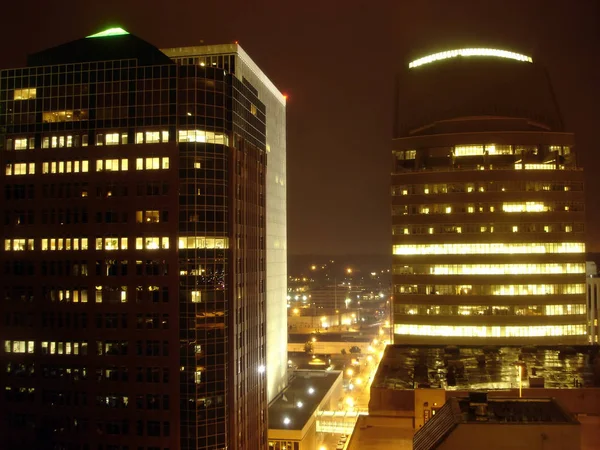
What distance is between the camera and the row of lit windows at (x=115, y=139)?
9669 centimetres

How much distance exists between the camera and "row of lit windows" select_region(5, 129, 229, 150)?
A: 317 ft

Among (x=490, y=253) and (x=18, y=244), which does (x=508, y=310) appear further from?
(x=18, y=244)

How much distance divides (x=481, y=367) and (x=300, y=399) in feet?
174

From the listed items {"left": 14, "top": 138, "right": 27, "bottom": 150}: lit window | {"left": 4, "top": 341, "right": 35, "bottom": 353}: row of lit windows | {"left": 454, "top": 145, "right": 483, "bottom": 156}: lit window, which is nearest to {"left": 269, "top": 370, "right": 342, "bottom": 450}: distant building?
{"left": 4, "top": 341, "right": 35, "bottom": 353}: row of lit windows

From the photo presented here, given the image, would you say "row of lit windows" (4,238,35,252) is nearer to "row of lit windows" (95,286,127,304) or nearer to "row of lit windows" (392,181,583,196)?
"row of lit windows" (95,286,127,304)

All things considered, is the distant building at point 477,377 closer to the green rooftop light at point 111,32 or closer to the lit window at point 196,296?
the lit window at point 196,296

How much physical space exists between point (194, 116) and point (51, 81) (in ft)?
78.3

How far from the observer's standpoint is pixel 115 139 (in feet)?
323

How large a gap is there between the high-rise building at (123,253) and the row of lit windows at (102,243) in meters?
0.19

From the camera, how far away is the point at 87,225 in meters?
98.2

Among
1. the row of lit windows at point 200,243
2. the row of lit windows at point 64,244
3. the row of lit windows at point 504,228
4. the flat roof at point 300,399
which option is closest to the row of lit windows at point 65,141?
the row of lit windows at point 64,244

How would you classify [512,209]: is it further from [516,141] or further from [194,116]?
[194,116]

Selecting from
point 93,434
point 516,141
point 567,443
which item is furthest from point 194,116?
point 516,141

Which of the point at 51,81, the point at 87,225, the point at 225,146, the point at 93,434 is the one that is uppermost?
the point at 51,81
